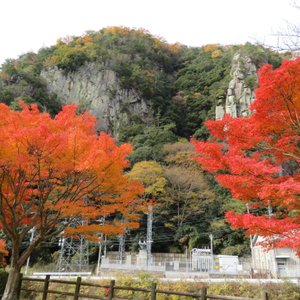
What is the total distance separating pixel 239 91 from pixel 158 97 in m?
A: 13.9

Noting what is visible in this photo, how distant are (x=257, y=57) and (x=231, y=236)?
37.8m

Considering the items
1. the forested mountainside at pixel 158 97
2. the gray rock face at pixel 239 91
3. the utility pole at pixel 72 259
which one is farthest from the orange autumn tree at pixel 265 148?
the gray rock face at pixel 239 91

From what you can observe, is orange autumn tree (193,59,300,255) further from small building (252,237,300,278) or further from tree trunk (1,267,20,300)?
small building (252,237,300,278)

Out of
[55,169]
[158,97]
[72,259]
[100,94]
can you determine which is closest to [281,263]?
[72,259]

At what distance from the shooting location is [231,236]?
2783 centimetres

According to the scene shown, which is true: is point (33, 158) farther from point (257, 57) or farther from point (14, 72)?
point (257, 57)

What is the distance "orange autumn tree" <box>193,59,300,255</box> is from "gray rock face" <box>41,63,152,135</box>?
39.0m

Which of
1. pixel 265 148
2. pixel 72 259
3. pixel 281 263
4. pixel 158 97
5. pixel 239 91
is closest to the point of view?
pixel 265 148

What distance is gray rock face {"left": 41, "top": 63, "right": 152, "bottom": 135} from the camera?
154 feet

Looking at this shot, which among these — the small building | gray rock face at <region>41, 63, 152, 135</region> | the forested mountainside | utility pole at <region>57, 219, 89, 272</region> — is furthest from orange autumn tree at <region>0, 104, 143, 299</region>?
gray rock face at <region>41, 63, 152, 135</region>

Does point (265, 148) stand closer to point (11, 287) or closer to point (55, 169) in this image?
point (55, 169)

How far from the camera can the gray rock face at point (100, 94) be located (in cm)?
4684

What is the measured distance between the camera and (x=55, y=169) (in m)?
8.20

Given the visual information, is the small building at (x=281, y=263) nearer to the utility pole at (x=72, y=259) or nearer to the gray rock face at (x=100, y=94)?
the utility pole at (x=72, y=259)
